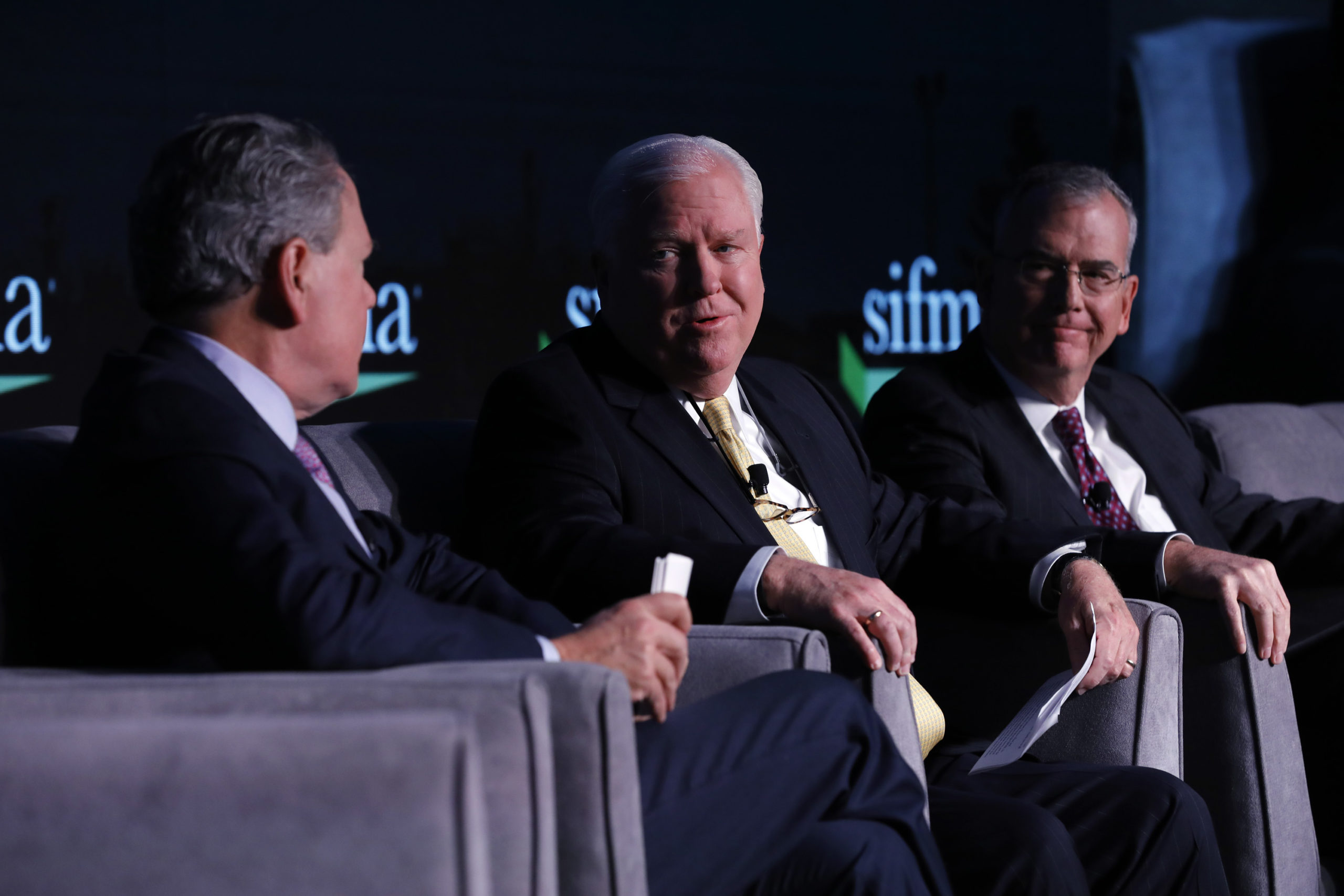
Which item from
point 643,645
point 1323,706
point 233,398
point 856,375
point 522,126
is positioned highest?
point 522,126

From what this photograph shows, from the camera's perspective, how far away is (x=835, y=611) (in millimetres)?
1550

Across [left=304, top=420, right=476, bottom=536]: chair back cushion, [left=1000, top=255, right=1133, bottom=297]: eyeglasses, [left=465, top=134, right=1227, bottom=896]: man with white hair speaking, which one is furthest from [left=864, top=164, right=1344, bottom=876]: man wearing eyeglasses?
[left=304, top=420, right=476, bottom=536]: chair back cushion

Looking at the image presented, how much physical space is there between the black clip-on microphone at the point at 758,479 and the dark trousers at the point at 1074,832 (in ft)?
1.59

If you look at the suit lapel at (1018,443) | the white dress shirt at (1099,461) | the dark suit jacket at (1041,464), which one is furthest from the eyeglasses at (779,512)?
the white dress shirt at (1099,461)

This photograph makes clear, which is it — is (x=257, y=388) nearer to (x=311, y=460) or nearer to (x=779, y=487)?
(x=311, y=460)

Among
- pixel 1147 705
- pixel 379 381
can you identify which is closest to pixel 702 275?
pixel 1147 705

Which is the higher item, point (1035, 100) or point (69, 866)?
point (1035, 100)

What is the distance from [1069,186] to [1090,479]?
560mm

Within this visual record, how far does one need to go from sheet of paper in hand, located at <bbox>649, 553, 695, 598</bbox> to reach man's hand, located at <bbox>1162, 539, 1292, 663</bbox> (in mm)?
953

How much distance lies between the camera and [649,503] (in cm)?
183

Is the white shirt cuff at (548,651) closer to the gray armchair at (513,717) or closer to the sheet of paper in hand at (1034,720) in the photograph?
the gray armchair at (513,717)

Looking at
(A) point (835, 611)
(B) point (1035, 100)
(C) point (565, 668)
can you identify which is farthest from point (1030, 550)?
(B) point (1035, 100)

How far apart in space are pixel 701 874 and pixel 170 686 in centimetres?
50

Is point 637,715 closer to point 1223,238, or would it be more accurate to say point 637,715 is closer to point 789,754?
point 789,754
